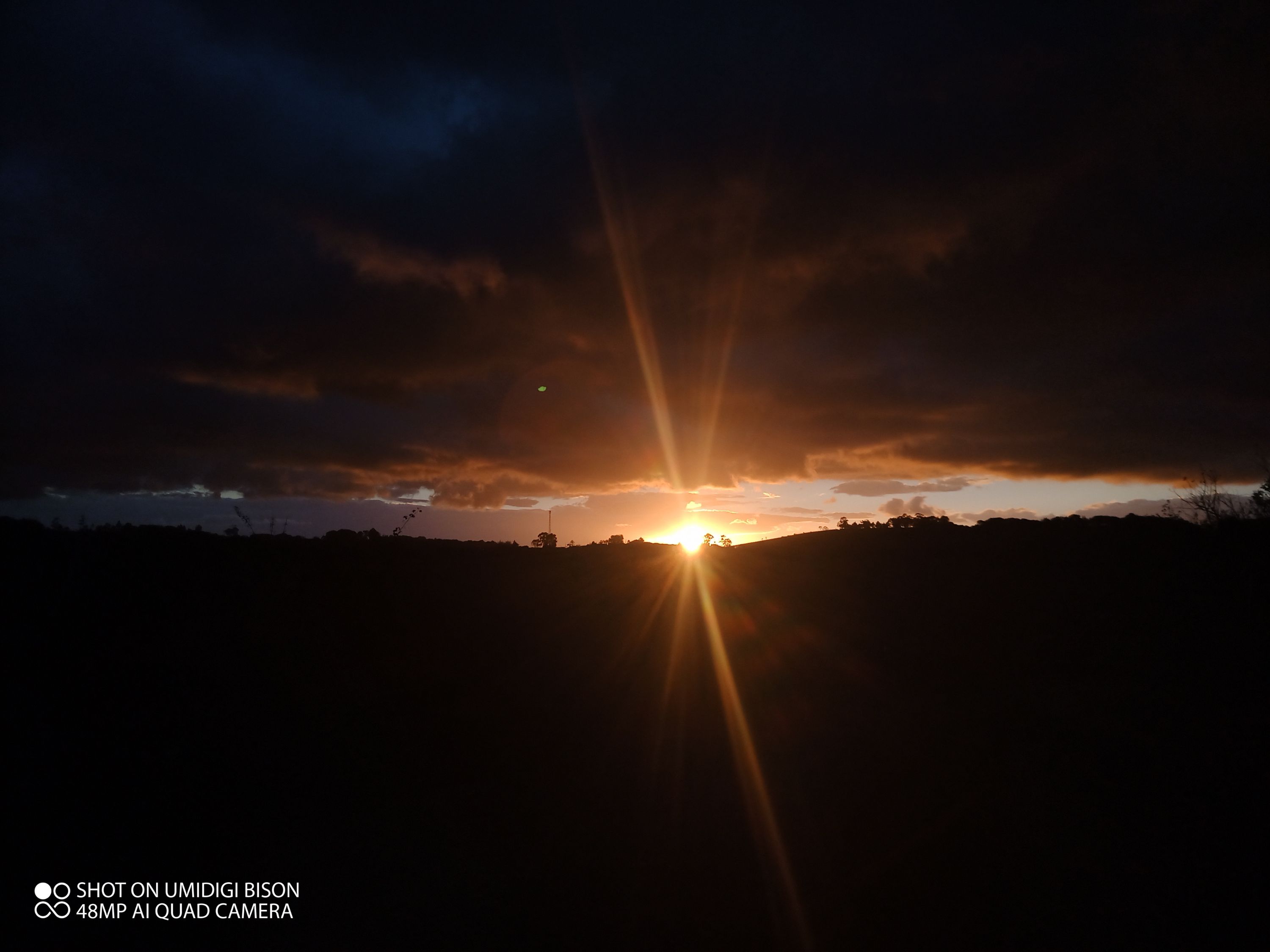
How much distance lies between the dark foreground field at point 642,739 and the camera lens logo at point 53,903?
7 centimetres

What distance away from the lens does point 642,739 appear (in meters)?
9.61

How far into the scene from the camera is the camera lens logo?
643cm

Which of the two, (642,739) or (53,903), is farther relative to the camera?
(642,739)

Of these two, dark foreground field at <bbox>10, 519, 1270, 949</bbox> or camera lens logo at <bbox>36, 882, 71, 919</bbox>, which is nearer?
camera lens logo at <bbox>36, 882, 71, 919</bbox>

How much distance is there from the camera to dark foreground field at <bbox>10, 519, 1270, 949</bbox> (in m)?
6.63

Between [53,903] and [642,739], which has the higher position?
[642,739]

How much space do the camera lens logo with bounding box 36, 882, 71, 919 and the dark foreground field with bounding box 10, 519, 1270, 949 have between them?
0.24 ft

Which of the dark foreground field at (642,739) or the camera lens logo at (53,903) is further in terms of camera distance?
the dark foreground field at (642,739)

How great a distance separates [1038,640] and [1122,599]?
7.24 ft

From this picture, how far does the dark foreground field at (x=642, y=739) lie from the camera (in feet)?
21.8

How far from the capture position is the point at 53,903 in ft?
21.5

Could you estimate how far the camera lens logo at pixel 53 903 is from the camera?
6430mm

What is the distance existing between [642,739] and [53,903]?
6.33 m

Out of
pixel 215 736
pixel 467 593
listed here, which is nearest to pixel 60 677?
pixel 215 736
